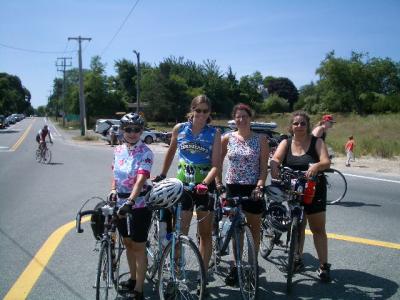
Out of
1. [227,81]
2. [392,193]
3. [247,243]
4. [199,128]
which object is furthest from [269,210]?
[227,81]

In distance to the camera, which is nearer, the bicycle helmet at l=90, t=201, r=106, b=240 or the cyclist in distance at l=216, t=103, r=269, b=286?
the bicycle helmet at l=90, t=201, r=106, b=240

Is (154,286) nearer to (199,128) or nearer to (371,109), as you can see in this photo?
(199,128)

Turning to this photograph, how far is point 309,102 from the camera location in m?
82.4

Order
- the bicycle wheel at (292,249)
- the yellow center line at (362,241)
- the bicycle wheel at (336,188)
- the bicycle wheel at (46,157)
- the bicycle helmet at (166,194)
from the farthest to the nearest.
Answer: the bicycle wheel at (46,157) < the bicycle wheel at (336,188) < the yellow center line at (362,241) < the bicycle wheel at (292,249) < the bicycle helmet at (166,194)

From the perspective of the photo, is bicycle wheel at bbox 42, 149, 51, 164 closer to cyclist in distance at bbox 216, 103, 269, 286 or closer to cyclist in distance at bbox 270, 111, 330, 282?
cyclist in distance at bbox 216, 103, 269, 286

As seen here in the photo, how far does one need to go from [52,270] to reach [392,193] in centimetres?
828

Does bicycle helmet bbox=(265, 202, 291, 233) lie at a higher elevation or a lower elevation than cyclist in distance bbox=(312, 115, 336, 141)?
lower

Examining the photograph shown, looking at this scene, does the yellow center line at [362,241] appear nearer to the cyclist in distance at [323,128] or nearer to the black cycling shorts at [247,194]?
the cyclist in distance at [323,128]

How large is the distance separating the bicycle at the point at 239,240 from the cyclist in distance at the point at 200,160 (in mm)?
184

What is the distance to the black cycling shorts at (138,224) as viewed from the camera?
12.8ft

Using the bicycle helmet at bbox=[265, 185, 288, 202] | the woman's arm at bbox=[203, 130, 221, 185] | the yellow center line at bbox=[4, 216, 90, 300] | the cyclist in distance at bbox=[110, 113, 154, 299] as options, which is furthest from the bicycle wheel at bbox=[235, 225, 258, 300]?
the yellow center line at bbox=[4, 216, 90, 300]

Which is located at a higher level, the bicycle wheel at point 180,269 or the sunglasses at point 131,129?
the sunglasses at point 131,129

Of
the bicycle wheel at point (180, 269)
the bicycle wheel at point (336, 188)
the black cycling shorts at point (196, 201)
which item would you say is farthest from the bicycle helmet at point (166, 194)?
the bicycle wheel at point (336, 188)

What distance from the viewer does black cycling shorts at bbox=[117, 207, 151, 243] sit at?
12.8 ft
